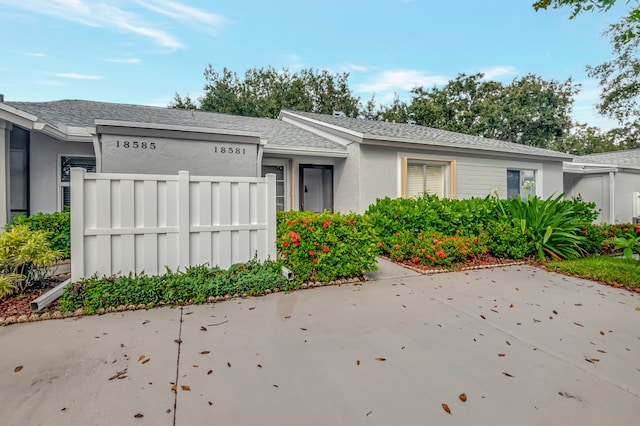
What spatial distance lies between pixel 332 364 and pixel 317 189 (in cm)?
832

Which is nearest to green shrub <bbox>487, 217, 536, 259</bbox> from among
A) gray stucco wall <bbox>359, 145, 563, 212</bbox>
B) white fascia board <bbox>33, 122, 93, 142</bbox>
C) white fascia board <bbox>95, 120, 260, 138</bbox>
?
gray stucco wall <bbox>359, 145, 563, 212</bbox>

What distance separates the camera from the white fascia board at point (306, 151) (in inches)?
331

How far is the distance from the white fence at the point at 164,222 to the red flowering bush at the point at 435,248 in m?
2.81

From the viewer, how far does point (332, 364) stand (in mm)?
2471

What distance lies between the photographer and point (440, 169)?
32.6ft

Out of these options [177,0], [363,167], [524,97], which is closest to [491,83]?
[524,97]

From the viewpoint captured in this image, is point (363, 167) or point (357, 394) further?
point (363, 167)

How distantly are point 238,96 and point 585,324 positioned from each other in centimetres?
2728

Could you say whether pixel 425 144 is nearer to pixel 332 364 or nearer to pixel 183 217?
pixel 183 217

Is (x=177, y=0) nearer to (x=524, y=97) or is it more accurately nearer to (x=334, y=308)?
(x=334, y=308)

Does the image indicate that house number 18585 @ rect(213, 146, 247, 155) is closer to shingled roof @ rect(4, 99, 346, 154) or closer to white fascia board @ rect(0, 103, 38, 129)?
shingled roof @ rect(4, 99, 346, 154)

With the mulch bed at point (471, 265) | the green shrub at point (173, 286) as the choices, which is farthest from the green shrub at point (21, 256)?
the mulch bed at point (471, 265)

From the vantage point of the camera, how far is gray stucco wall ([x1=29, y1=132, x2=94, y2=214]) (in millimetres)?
6762

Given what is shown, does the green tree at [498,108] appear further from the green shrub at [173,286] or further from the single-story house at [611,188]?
the green shrub at [173,286]
